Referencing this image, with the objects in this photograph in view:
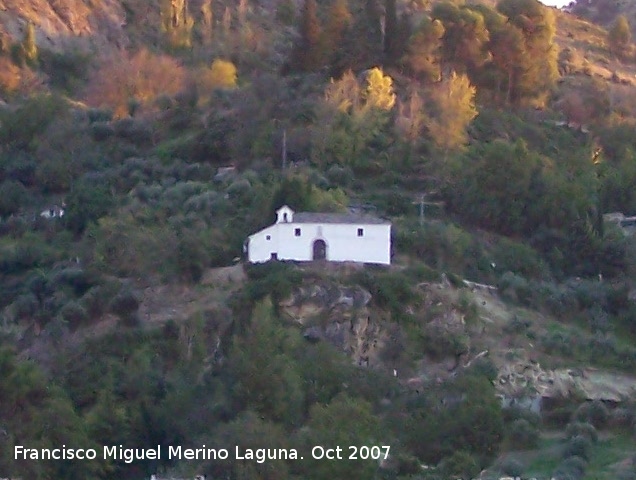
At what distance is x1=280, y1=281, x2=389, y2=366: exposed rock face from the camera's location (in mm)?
44062

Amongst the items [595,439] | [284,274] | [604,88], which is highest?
[604,88]

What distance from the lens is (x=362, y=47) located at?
61.9 meters

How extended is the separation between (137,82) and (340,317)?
83.5ft

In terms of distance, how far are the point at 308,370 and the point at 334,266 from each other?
5064 millimetres

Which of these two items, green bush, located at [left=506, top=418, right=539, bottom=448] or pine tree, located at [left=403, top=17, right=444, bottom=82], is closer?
green bush, located at [left=506, top=418, right=539, bottom=448]

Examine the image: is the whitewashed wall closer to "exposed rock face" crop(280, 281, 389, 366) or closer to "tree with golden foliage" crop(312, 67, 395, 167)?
"exposed rock face" crop(280, 281, 389, 366)

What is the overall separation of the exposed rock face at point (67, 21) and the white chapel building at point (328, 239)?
3419cm

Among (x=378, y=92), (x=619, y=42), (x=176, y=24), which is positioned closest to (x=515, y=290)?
(x=378, y=92)

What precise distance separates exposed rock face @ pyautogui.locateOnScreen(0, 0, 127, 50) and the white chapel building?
34191mm

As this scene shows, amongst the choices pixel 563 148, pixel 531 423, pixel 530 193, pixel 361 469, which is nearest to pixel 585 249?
pixel 530 193

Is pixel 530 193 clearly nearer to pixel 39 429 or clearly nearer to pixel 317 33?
pixel 317 33

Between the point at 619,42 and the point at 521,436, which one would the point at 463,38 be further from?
the point at 521,436

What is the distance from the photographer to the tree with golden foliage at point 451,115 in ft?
187

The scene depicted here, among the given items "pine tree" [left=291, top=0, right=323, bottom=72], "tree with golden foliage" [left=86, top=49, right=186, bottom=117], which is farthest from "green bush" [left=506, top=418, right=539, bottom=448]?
"tree with golden foliage" [left=86, top=49, right=186, bottom=117]
